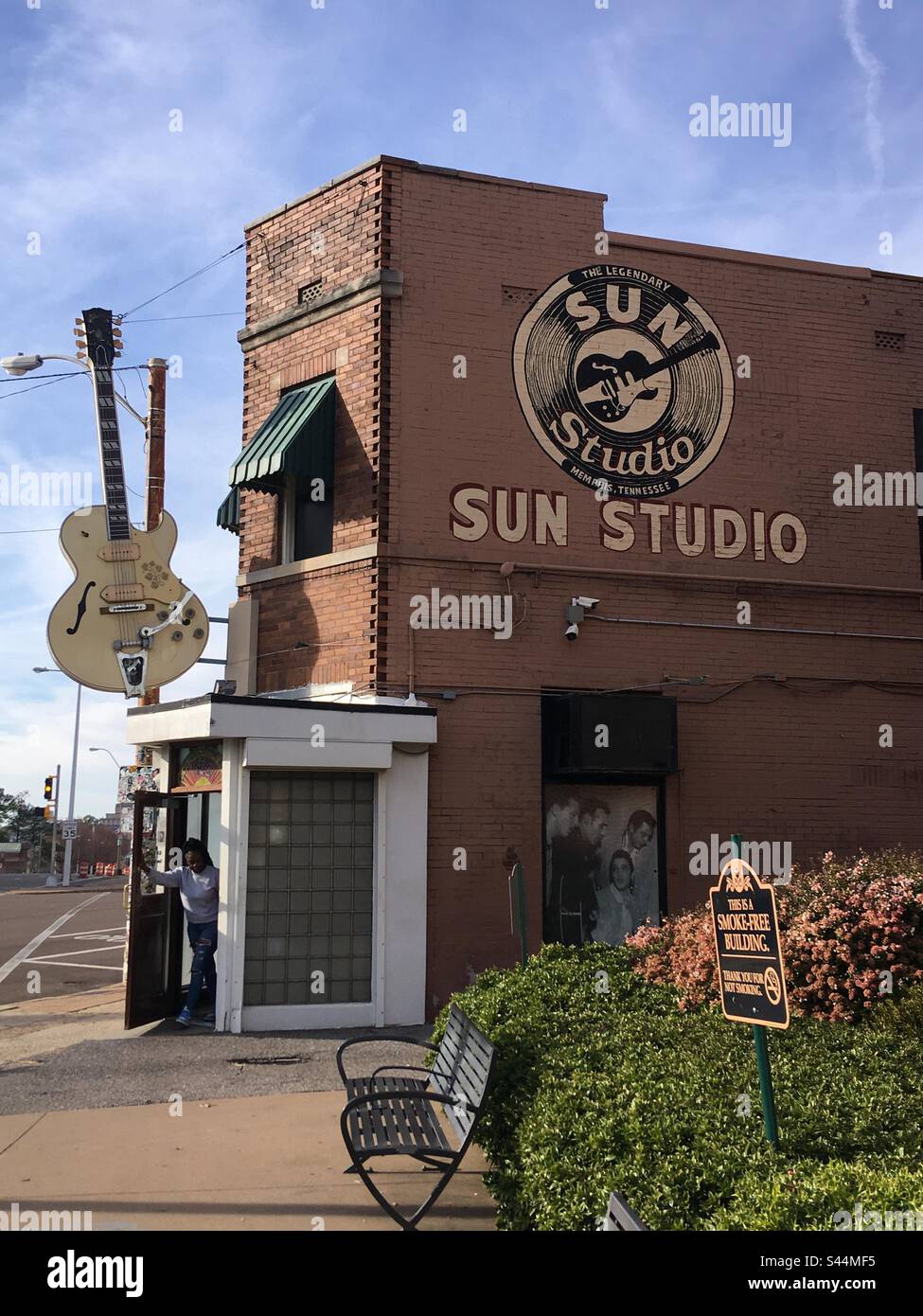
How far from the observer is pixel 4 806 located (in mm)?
111750

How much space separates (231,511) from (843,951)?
31.7 ft

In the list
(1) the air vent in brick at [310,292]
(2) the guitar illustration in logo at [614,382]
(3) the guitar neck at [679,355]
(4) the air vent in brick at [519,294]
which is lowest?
(2) the guitar illustration in logo at [614,382]

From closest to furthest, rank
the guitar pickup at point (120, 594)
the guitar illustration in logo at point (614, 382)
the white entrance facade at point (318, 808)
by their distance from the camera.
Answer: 1. the white entrance facade at point (318, 808)
2. the guitar illustration in logo at point (614, 382)
3. the guitar pickup at point (120, 594)

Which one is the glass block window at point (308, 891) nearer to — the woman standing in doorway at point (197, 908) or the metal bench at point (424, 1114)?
the woman standing in doorway at point (197, 908)

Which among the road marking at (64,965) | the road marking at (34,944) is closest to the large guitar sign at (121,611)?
the road marking at (34,944)

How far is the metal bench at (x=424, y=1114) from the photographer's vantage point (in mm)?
5766

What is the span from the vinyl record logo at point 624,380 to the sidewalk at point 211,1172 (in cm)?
817

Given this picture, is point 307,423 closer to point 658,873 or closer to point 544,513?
point 544,513

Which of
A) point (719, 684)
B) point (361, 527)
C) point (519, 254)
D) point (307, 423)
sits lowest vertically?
point (719, 684)

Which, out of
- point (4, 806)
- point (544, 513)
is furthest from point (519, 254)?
point (4, 806)

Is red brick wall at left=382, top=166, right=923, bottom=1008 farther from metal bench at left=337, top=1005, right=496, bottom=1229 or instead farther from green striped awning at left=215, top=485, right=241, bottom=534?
metal bench at left=337, top=1005, right=496, bottom=1229

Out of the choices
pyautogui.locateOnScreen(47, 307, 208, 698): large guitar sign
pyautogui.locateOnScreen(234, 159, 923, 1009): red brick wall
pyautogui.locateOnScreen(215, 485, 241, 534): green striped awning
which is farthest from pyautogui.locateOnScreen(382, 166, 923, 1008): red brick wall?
pyautogui.locateOnScreen(47, 307, 208, 698): large guitar sign

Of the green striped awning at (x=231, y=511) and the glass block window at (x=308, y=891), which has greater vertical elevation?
the green striped awning at (x=231, y=511)

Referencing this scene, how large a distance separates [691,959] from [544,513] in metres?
6.56
